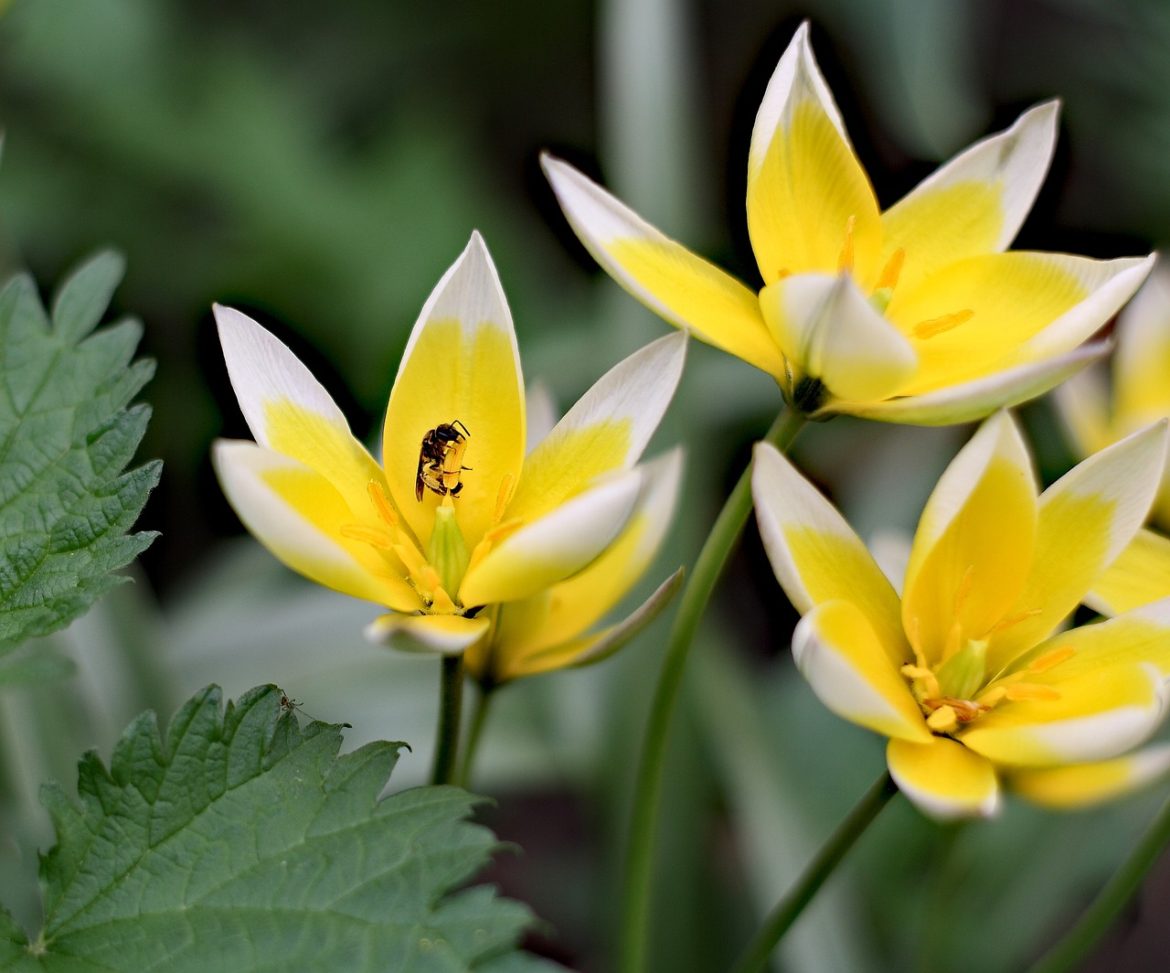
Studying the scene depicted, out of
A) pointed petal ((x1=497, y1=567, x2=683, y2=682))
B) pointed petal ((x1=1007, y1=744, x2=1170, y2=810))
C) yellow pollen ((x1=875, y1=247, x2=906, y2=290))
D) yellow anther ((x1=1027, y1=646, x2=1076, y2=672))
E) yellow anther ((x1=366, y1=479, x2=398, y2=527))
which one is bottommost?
pointed petal ((x1=1007, y1=744, x2=1170, y2=810))

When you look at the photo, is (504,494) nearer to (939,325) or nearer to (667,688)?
(667,688)

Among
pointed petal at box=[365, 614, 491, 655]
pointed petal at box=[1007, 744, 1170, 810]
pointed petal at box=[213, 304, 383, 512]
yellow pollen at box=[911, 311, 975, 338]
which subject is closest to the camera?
pointed petal at box=[365, 614, 491, 655]

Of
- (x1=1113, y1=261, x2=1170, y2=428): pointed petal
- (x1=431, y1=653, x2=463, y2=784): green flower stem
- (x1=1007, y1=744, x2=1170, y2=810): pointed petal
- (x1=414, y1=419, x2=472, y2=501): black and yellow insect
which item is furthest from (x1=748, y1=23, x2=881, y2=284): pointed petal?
(x1=1113, y1=261, x2=1170, y2=428): pointed petal

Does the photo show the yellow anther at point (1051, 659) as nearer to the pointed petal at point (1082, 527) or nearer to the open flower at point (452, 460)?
the pointed petal at point (1082, 527)

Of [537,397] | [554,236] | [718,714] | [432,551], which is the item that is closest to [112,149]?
[554,236]

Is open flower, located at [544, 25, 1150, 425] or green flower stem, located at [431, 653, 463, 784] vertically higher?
open flower, located at [544, 25, 1150, 425]

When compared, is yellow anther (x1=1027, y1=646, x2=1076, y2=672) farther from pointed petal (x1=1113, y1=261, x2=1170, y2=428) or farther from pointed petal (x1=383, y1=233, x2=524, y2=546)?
pointed petal (x1=1113, y1=261, x2=1170, y2=428)

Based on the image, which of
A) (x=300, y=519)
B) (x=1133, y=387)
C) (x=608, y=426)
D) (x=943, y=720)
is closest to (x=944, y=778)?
(x=943, y=720)
